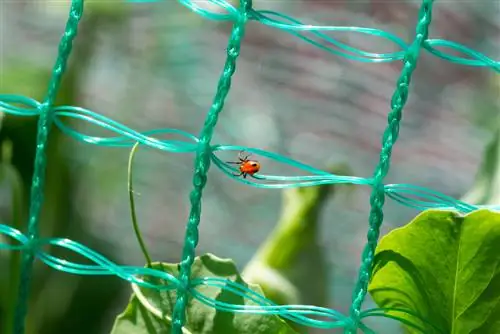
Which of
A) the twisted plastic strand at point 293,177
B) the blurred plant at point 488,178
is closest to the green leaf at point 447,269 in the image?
the twisted plastic strand at point 293,177

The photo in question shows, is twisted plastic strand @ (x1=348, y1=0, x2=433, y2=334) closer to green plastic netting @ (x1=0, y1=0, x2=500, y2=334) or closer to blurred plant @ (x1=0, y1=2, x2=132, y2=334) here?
green plastic netting @ (x1=0, y1=0, x2=500, y2=334)

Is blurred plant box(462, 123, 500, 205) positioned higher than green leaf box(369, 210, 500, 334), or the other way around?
blurred plant box(462, 123, 500, 205)

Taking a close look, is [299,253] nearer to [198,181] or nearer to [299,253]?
[299,253]

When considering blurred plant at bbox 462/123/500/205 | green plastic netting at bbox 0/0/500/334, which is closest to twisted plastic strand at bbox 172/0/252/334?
green plastic netting at bbox 0/0/500/334

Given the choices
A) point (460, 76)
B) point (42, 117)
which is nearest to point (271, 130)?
point (460, 76)

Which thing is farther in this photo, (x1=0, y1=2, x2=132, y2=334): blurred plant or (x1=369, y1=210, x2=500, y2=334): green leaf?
(x1=0, y1=2, x2=132, y2=334): blurred plant

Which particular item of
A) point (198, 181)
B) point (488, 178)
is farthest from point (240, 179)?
point (488, 178)
